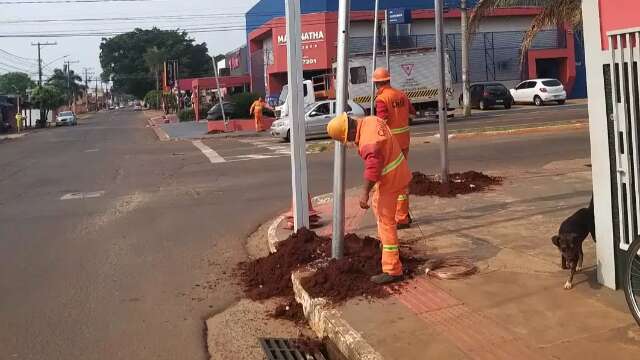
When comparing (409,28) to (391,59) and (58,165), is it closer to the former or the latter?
(391,59)

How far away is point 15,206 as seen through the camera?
38.4 ft

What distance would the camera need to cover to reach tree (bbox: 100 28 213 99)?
348ft

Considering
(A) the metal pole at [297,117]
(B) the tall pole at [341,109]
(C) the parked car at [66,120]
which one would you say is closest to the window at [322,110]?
(A) the metal pole at [297,117]

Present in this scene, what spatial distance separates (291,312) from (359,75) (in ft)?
81.1

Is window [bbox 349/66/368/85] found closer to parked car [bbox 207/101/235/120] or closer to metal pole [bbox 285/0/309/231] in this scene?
parked car [bbox 207/101/235/120]

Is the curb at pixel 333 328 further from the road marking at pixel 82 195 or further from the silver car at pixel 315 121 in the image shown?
the silver car at pixel 315 121

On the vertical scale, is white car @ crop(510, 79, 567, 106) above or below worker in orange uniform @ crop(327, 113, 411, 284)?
above

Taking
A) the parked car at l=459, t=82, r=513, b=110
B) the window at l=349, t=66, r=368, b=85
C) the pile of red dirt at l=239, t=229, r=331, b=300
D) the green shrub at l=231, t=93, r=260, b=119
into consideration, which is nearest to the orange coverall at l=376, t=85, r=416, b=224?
the pile of red dirt at l=239, t=229, r=331, b=300

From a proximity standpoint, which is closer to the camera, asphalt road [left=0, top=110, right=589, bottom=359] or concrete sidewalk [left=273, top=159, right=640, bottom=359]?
concrete sidewalk [left=273, top=159, right=640, bottom=359]

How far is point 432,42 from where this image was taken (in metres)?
43.9

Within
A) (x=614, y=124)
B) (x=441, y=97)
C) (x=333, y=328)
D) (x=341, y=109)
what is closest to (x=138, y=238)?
(x=341, y=109)

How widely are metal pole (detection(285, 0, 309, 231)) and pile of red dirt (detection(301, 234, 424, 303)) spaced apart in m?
1.22

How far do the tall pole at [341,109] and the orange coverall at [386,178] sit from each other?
44 centimetres

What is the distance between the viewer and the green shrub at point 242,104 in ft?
126
